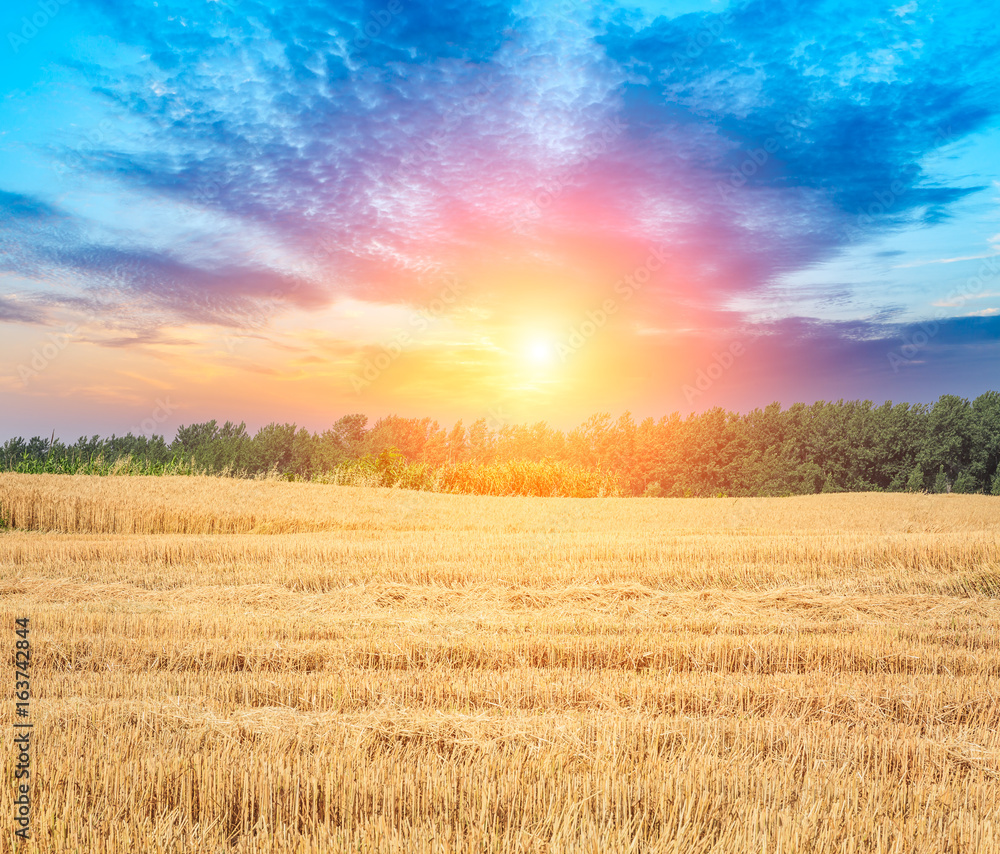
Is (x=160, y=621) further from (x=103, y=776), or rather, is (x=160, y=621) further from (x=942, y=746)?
(x=942, y=746)

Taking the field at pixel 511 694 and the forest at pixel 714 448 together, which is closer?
the field at pixel 511 694

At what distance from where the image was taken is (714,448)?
48.0 meters

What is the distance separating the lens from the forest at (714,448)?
143 ft

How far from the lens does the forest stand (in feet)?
143

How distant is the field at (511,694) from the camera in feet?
12.3

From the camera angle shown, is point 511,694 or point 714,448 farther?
point 714,448

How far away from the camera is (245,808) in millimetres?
3867

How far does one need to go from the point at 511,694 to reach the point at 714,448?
4485 centimetres

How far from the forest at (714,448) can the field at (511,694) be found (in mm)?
24894

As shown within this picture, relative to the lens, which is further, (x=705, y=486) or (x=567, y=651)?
(x=705, y=486)

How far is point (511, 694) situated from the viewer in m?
5.96

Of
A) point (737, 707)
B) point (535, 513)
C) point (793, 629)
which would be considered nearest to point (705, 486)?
point (535, 513)

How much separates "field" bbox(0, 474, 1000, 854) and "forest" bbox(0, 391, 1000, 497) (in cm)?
2489

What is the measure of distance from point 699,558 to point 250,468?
135 ft
